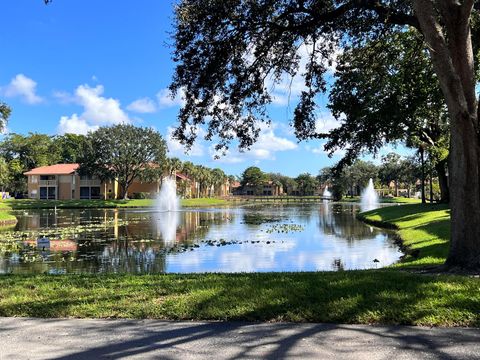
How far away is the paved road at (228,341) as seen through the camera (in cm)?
522

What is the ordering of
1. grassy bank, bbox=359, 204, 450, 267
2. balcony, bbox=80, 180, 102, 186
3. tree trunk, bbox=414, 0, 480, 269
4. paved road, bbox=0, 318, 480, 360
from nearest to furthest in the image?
paved road, bbox=0, 318, 480, 360 → tree trunk, bbox=414, 0, 480, 269 → grassy bank, bbox=359, 204, 450, 267 → balcony, bbox=80, 180, 102, 186

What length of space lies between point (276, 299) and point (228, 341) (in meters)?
1.68

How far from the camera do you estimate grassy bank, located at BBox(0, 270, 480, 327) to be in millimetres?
6527

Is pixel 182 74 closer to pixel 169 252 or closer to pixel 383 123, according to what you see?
pixel 383 123

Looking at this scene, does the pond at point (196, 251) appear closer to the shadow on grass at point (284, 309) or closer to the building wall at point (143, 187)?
the shadow on grass at point (284, 309)

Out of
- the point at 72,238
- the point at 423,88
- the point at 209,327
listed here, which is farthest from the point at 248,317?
the point at 72,238

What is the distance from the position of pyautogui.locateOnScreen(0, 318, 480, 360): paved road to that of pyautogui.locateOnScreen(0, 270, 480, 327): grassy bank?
1.12 ft

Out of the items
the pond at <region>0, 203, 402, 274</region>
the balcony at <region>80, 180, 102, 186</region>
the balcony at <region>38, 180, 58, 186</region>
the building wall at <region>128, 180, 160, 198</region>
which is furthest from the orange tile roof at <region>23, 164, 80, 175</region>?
the pond at <region>0, 203, 402, 274</region>

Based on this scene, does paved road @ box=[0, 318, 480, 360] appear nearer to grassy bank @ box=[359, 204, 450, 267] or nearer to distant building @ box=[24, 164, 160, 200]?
grassy bank @ box=[359, 204, 450, 267]

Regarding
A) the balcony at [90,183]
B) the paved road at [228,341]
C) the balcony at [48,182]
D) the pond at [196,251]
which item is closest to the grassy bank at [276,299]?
the paved road at [228,341]

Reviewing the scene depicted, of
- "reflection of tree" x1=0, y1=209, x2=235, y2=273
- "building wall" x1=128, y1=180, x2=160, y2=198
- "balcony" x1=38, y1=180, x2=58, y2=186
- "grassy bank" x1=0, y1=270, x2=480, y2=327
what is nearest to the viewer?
"grassy bank" x1=0, y1=270, x2=480, y2=327

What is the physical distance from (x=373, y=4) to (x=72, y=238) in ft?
67.4

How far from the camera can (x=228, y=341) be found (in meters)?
5.70

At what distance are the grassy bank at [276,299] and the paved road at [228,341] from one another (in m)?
0.34
